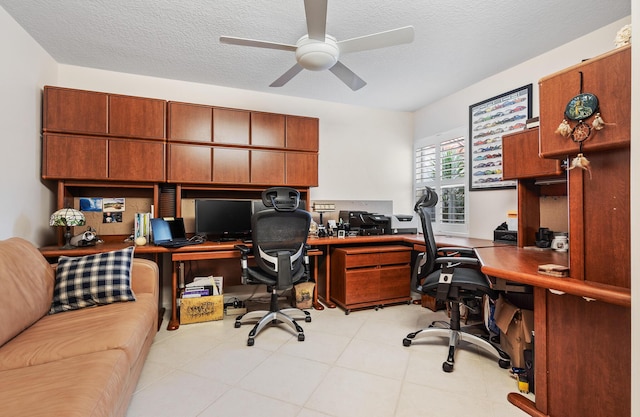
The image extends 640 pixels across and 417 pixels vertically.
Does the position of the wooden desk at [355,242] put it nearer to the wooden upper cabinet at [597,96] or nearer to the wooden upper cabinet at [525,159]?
the wooden upper cabinet at [525,159]

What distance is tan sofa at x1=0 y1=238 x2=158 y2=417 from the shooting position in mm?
1001

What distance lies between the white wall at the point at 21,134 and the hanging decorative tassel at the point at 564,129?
140 inches

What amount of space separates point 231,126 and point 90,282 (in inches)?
75.9

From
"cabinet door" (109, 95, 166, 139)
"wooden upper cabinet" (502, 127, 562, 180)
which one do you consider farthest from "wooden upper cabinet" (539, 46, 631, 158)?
"cabinet door" (109, 95, 166, 139)

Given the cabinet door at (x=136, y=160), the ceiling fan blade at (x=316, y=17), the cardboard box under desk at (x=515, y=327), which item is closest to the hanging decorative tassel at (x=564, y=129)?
the cardboard box under desk at (x=515, y=327)

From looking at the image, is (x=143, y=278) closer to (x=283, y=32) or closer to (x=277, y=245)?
(x=277, y=245)

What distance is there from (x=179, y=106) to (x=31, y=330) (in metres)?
2.19

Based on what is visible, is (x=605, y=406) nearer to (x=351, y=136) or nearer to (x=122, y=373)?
(x=122, y=373)

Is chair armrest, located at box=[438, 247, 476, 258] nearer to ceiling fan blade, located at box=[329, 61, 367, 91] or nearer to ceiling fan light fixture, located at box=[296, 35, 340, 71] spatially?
ceiling fan blade, located at box=[329, 61, 367, 91]

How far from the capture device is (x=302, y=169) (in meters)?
3.36

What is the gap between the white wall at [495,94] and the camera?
91.7 inches

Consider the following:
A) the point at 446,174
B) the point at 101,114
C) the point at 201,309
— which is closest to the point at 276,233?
the point at 201,309

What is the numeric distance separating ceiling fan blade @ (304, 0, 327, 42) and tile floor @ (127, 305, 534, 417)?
2302 mm

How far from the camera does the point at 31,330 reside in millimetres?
1574
